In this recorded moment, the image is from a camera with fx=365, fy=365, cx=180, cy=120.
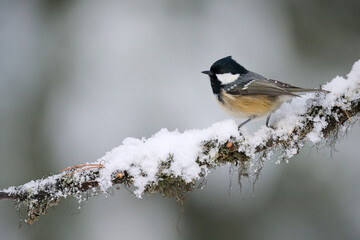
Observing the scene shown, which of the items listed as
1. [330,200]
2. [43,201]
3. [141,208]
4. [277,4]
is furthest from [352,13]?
[43,201]

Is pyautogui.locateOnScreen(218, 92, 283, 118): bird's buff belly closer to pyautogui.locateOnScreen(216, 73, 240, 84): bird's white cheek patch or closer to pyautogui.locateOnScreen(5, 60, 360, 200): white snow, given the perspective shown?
pyautogui.locateOnScreen(216, 73, 240, 84): bird's white cheek patch

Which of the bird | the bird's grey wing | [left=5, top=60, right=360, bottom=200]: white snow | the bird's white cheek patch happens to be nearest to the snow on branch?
[left=5, top=60, right=360, bottom=200]: white snow

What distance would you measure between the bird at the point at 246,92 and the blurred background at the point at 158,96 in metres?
1.63

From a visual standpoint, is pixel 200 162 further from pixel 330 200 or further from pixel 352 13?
pixel 352 13

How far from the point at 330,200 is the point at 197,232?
2.03 meters

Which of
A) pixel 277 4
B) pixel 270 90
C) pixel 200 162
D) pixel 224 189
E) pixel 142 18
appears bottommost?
pixel 224 189

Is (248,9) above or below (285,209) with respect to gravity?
above

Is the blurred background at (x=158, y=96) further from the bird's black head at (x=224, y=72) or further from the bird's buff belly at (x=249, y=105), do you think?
the bird's buff belly at (x=249, y=105)

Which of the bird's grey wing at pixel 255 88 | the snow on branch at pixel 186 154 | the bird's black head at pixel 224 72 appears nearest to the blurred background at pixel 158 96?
the bird's black head at pixel 224 72

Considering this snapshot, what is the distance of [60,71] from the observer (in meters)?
6.32

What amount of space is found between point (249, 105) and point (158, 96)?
247 centimetres

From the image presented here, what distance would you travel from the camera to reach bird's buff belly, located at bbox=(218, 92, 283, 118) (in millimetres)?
3506

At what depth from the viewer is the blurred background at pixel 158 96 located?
5395 mm

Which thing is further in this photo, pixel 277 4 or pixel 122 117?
pixel 277 4
